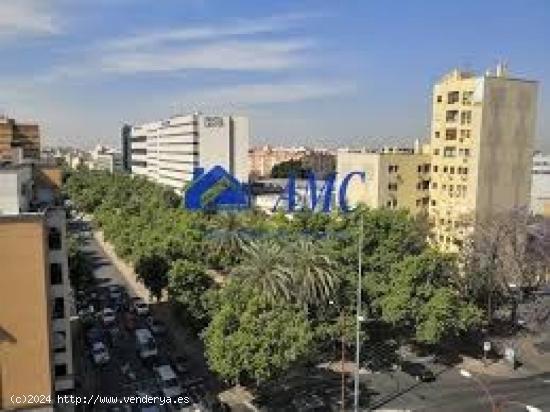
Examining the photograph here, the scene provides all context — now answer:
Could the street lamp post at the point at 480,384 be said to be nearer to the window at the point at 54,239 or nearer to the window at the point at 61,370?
the window at the point at 61,370

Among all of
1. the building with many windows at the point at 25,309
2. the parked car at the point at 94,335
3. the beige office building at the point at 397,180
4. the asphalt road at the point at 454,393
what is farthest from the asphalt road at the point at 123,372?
the beige office building at the point at 397,180

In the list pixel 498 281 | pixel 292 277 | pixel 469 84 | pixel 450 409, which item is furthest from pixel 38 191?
pixel 469 84

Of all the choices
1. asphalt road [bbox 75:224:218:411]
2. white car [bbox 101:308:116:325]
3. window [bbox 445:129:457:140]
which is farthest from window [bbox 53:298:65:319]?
window [bbox 445:129:457:140]

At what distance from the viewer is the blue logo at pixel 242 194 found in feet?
303

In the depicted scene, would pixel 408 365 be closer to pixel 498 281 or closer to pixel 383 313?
pixel 383 313

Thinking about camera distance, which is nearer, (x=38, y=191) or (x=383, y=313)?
(x=383, y=313)

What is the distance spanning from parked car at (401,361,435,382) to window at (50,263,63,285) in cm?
2703

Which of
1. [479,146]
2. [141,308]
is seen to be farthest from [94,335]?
[479,146]

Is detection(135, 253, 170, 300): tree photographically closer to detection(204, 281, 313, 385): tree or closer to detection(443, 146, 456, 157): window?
detection(204, 281, 313, 385): tree

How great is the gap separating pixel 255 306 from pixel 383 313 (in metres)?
13.4

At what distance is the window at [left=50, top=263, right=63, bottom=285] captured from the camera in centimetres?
4230

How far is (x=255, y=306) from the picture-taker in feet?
147

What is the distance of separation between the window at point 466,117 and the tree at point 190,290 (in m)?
42.0

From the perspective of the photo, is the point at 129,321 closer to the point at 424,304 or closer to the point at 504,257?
the point at 424,304
